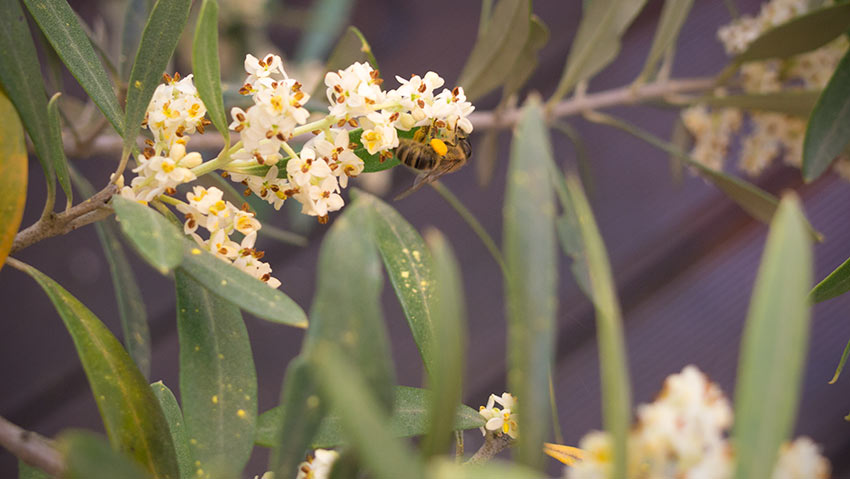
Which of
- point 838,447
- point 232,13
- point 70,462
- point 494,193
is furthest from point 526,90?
point 70,462

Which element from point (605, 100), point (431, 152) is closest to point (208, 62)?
point (431, 152)

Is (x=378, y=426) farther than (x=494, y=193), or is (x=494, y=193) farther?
(x=494, y=193)

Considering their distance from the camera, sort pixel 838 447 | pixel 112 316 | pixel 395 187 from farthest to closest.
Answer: pixel 395 187 < pixel 112 316 < pixel 838 447

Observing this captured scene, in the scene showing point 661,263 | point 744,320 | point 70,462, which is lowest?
point 70,462

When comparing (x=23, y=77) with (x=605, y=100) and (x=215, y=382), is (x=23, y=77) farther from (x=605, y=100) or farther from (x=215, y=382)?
(x=605, y=100)

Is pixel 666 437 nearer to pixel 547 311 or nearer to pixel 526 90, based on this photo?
pixel 547 311

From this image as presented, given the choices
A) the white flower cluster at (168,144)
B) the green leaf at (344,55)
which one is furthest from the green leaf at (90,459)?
the green leaf at (344,55)
